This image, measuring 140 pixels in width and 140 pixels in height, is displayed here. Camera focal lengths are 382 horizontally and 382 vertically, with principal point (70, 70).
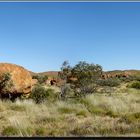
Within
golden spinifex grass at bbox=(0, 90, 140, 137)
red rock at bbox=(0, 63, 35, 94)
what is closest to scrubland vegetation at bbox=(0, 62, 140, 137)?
golden spinifex grass at bbox=(0, 90, 140, 137)

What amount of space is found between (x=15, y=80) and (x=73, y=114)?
783 cm

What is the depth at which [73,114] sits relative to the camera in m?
15.2

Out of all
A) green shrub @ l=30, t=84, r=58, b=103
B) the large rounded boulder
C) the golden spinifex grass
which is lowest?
the golden spinifex grass

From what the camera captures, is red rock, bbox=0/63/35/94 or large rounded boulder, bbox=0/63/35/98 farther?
red rock, bbox=0/63/35/94

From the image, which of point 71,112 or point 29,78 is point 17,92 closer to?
point 29,78

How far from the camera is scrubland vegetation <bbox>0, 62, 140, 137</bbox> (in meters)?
10.7

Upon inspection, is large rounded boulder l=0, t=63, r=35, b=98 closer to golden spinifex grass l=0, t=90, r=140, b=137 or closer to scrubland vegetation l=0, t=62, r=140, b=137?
scrubland vegetation l=0, t=62, r=140, b=137

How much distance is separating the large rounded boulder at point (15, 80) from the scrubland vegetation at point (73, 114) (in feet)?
2.13

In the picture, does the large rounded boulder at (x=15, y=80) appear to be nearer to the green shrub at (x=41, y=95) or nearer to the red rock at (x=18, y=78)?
the red rock at (x=18, y=78)

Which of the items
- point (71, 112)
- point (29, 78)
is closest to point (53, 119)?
point (71, 112)

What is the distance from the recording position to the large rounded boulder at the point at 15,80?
71.4 feet

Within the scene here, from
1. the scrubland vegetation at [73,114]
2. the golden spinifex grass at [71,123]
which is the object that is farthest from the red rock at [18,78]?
the golden spinifex grass at [71,123]

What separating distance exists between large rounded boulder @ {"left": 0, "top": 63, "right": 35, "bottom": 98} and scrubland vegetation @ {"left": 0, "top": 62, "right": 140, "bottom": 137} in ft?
2.13

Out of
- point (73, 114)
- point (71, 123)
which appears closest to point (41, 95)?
point (73, 114)
